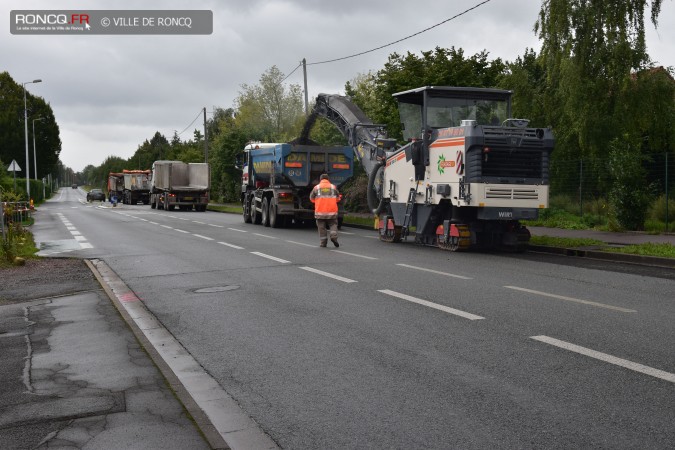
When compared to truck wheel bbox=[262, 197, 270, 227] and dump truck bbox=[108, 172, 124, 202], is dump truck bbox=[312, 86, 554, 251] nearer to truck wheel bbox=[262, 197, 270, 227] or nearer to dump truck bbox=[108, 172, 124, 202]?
truck wheel bbox=[262, 197, 270, 227]

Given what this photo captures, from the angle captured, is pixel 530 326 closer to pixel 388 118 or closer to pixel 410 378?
pixel 410 378

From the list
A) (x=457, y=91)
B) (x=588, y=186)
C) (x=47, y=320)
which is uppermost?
(x=457, y=91)

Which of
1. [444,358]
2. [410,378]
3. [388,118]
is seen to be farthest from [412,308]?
[388,118]

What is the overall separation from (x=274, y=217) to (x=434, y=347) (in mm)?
19418

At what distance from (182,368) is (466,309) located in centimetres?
354

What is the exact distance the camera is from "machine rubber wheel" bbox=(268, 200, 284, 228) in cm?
2534

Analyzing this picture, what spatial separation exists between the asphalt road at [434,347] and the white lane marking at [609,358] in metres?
0.02

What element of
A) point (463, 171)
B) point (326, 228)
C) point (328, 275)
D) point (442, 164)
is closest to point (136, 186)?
point (326, 228)

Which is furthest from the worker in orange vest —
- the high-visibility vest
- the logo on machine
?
the logo on machine

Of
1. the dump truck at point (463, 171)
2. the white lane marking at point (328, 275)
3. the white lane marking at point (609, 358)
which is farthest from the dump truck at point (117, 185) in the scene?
the white lane marking at point (609, 358)

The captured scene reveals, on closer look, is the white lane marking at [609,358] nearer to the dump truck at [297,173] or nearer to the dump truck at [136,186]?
the dump truck at [297,173]

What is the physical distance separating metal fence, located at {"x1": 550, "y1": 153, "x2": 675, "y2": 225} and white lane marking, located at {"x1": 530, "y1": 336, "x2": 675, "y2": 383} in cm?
1527

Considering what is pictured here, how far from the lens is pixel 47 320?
819cm

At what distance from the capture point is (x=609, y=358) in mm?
5820
